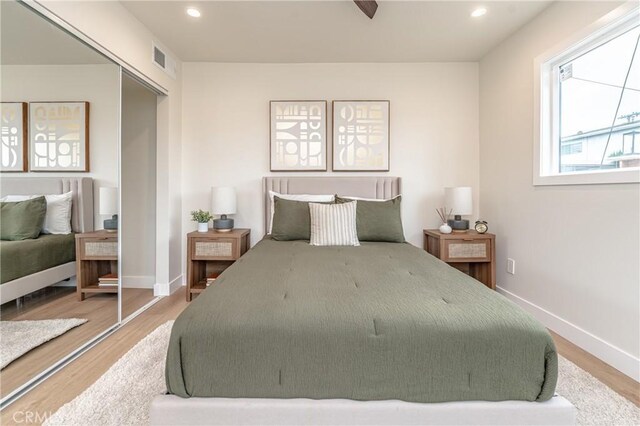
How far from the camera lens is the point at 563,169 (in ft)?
8.39

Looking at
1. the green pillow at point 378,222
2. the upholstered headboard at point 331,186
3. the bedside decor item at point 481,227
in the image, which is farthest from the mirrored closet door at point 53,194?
the bedside decor item at point 481,227

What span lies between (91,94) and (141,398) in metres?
2.04

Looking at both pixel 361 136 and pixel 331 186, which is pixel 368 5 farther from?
pixel 331 186

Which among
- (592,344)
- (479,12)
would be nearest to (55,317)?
(592,344)

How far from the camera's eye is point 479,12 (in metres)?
2.62

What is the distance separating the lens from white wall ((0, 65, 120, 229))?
172 centimetres

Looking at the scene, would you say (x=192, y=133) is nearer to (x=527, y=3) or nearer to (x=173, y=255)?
(x=173, y=255)

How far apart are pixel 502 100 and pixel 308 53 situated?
6.78ft

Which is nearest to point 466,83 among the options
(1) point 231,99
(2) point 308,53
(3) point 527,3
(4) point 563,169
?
(3) point 527,3

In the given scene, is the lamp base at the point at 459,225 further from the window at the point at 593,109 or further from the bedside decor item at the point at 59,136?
the bedside decor item at the point at 59,136

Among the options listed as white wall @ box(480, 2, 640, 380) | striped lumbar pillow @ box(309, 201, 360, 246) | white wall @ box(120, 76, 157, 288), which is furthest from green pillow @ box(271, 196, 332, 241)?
white wall @ box(480, 2, 640, 380)

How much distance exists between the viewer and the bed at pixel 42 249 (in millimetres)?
1671

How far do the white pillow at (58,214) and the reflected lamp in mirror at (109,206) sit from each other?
0.28 meters

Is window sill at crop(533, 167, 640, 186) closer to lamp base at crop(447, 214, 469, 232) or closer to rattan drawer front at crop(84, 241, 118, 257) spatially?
lamp base at crop(447, 214, 469, 232)
